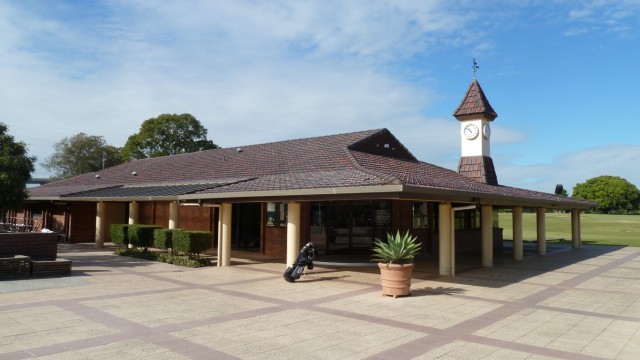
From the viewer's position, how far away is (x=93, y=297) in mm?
9359

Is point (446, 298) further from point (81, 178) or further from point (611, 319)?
point (81, 178)

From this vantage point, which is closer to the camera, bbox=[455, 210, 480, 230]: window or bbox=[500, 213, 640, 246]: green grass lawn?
bbox=[455, 210, 480, 230]: window

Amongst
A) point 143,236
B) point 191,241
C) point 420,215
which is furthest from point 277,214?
point 420,215

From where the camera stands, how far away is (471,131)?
2188cm

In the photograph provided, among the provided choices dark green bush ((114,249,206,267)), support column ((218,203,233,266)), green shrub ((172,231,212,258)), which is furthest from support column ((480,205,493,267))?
green shrub ((172,231,212,258))

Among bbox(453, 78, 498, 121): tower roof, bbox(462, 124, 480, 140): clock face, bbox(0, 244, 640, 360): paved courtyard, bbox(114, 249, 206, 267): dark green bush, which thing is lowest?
bbox(0, 244, 640, 360): paved courtyard

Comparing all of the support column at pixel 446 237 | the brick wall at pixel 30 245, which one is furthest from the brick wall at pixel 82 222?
the support column at pixel 446 237

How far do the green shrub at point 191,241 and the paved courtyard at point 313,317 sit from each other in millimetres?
1991

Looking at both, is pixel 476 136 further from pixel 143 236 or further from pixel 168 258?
pixel 143 236

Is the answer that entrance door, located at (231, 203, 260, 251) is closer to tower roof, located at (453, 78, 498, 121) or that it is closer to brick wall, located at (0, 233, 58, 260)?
brick wall, located at (0, 233, 58, 260)

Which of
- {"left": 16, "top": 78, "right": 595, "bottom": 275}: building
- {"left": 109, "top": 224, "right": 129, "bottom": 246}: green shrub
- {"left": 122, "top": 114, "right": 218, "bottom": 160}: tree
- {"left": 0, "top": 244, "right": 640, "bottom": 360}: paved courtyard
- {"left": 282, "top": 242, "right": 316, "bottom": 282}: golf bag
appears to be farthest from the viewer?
{"left": 122, "top": 114, "right": 218, "bottom": 160}: tree

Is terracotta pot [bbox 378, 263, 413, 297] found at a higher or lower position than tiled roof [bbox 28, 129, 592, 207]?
lower

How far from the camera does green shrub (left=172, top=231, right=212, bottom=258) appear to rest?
15.4 meters

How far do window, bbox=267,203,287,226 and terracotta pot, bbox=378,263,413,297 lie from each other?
338 inches
